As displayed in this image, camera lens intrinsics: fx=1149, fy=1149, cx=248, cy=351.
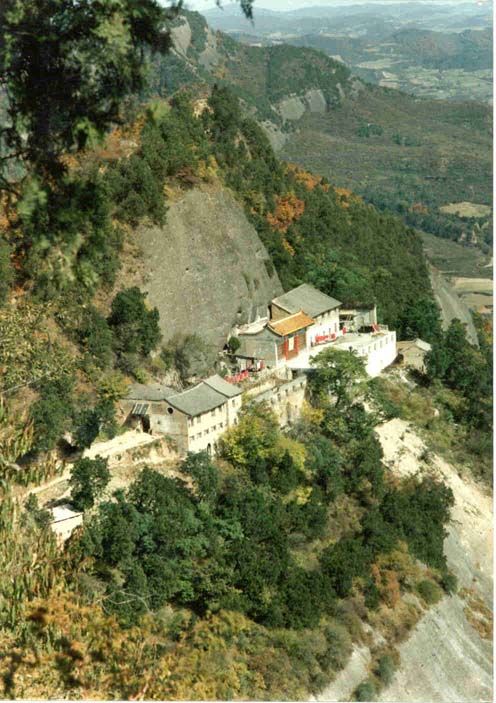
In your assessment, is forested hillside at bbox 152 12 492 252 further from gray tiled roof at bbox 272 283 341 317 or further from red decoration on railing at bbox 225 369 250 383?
red decoration on railing at bbox 225 369 250 383

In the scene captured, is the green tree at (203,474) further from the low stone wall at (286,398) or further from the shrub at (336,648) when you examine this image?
the shrub at (336,648)

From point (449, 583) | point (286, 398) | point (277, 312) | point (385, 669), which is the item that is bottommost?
point (449, 583)

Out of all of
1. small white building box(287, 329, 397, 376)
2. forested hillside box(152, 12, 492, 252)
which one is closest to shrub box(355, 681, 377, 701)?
small white building box(287, 329, 397, 376)

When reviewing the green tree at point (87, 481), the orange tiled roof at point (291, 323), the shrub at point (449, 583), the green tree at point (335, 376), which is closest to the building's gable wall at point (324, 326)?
the orange tiled roof at point (291, 323)

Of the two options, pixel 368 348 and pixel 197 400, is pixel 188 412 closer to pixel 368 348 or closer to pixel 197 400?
pixel 197 400

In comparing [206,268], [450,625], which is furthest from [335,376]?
[450,625]

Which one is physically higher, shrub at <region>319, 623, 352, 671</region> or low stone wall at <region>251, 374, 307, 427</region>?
low stone wall at <region>251, 374, 307, 427</region>
